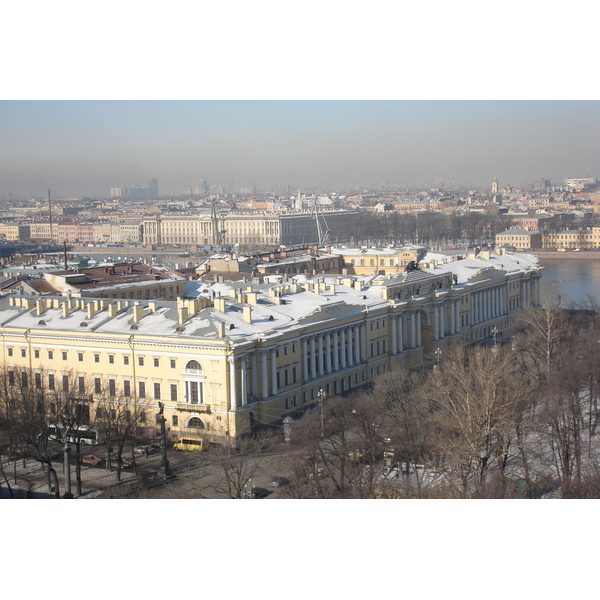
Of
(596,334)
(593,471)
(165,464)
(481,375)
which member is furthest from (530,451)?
(596,334)

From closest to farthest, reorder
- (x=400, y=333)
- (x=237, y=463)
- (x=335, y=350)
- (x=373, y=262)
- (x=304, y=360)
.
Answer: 1. (x=237, y=463)
2. (x=304, y=360)
3. (x=335, y=350)
4. (x=400, y=333)
5. (x=373, y=262)

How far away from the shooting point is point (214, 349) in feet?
32.0

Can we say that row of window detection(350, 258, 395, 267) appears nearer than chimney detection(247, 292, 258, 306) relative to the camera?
No

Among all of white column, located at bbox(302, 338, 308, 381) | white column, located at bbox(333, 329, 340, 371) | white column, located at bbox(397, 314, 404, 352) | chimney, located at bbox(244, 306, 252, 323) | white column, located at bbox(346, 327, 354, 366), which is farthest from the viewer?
white column, located at bbox(397, 314, 404, 352)

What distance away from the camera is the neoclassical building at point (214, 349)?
983 cm

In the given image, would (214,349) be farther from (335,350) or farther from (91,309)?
(335,350)

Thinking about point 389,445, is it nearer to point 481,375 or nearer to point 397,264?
point 481,375

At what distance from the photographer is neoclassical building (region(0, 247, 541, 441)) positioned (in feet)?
32.2

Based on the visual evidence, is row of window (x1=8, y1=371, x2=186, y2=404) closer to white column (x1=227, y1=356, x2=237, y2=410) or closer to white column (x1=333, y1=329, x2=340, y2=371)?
white column (x1=227, y1=356, x2=237, y2=410)

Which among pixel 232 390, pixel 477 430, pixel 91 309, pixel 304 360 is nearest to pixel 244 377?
pixel 232 390

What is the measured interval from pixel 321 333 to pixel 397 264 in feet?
31.1

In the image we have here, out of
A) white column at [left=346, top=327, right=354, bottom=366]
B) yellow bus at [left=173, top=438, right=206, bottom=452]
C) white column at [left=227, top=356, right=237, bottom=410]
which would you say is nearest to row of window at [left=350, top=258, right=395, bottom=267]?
white column at [left=346, top=327, right=354, bottom=366]

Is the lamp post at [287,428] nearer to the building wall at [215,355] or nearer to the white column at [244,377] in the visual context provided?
the building wall at [215,355]

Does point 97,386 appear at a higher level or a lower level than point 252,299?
lower
